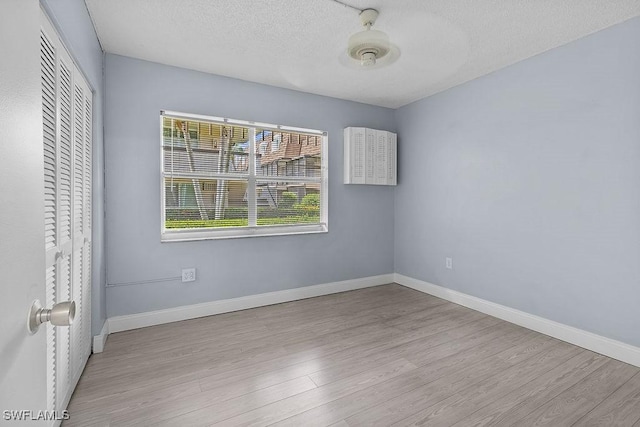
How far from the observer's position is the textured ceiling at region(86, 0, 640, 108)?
2.09 meters

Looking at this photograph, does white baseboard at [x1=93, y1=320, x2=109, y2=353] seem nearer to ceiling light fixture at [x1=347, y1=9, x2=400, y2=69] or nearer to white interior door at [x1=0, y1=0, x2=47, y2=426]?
white interior door at [x1=0, y1=0, x2=47, y2=426]

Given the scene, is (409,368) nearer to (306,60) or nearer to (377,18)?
(377,18)

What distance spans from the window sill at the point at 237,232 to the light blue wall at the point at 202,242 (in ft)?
0.21

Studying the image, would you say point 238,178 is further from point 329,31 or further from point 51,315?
point 51,315

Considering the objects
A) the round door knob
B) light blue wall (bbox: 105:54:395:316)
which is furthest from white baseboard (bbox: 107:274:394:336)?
the round door knob

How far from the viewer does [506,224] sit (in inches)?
119

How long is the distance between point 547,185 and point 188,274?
11.4 ft

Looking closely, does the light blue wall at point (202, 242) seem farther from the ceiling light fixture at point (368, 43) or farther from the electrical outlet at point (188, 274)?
the ceiling light fixture at point (368, 43)

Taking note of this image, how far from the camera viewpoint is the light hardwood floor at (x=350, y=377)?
5.58 ft

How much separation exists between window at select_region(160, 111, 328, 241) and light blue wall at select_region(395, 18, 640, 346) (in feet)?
5.03

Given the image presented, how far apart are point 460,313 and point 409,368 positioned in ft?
4.42

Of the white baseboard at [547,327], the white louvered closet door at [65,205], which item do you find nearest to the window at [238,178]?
the white louvered closet door at [65,205]

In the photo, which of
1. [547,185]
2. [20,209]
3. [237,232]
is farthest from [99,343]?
[547,185]

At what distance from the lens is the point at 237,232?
3.36 meters
